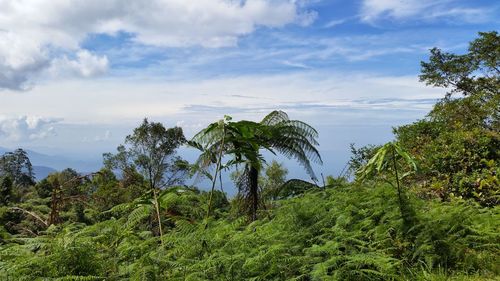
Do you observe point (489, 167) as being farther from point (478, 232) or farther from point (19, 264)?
point (19, 264)

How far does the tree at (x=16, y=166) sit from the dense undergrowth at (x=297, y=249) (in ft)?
202

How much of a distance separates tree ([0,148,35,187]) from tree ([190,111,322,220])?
59.9 metres

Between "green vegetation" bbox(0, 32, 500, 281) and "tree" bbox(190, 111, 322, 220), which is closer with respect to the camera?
"green vegetation" bbox(0, 32, 500, 281)

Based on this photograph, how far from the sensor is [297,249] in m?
4.29

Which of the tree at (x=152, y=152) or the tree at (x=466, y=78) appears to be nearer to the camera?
the tree at (x=466, y=78)

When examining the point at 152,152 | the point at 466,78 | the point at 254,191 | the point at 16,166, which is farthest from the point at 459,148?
the point at 16,166

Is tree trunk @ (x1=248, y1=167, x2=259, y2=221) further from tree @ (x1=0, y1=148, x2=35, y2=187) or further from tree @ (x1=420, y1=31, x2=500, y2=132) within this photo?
tree @ (x1=0, y1=148, x2=35, y2=187)

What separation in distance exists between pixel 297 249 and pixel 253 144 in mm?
2054

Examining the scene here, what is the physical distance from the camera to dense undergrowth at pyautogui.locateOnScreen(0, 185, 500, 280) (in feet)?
12.6

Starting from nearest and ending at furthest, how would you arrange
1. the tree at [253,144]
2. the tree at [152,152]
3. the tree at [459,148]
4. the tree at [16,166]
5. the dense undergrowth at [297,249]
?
the dense undergrowth at [297,249] < the tree at [253,144] < the tree at [459,148] < the tree at [152,152] < the tree at [16,166]

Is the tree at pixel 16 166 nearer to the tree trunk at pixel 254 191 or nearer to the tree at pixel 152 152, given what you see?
the tree at pixel 152 152

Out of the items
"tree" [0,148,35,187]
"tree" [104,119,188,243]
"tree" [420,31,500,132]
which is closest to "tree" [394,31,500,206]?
"tree" [420,31,500,132]

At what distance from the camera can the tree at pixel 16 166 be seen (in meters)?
59.0

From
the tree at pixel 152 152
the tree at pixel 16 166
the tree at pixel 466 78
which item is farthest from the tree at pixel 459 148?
the tree at pixel 16 166
